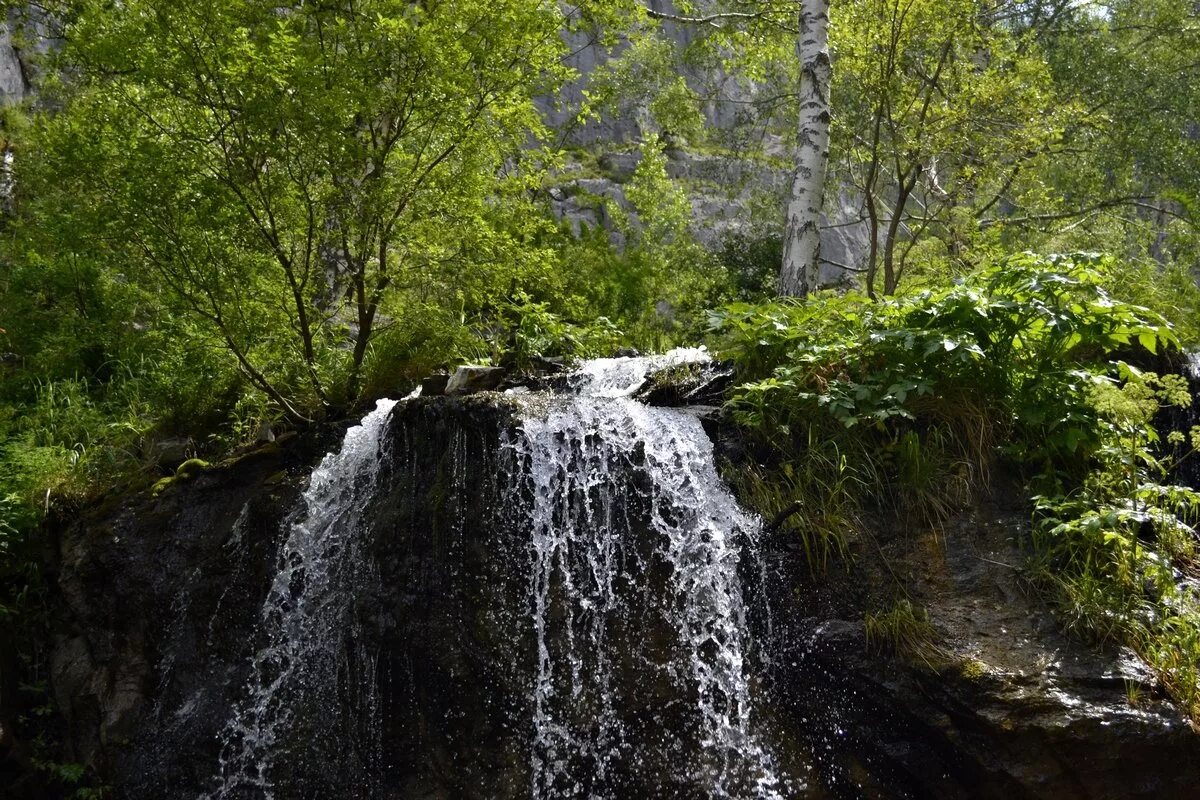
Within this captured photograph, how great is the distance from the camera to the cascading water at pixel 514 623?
4.45 m

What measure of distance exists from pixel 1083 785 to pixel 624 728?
88.6 inches

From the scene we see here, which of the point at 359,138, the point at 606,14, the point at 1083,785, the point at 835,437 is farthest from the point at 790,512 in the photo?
the point at 606,14

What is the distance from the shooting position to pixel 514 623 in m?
4.79

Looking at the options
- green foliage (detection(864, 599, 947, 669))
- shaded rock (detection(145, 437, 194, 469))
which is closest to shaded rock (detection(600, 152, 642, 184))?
shaded rock (detection(145, 437, 194, 469))

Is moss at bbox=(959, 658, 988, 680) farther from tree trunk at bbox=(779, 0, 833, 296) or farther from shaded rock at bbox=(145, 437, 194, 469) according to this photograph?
shaded rock at bbox=(145, 437, 194, 469)

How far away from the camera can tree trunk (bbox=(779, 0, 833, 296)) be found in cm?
721

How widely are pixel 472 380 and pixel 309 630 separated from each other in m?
2.15

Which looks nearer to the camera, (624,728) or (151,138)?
(624,728)

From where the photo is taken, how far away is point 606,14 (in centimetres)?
862

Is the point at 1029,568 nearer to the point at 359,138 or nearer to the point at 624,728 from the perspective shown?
the point at 624,728

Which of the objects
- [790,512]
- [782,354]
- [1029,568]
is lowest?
[1029,568]

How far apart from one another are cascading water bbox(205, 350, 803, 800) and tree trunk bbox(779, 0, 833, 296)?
2.37m

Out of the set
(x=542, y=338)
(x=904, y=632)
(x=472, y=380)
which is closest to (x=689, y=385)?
(x=472, y=380)

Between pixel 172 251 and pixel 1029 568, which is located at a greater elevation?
pixel 172 251
